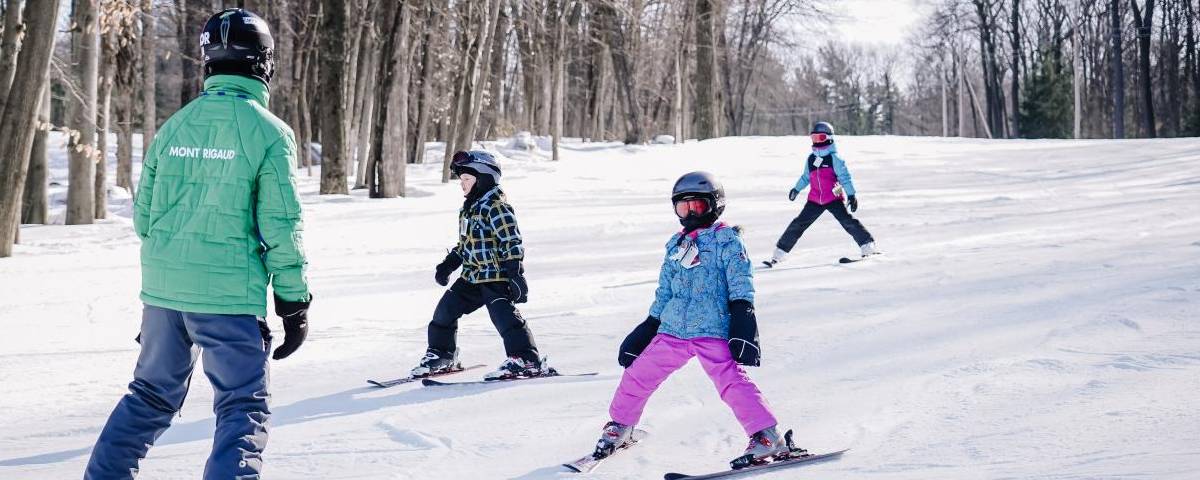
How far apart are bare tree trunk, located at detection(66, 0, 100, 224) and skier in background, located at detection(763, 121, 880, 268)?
917 centimetres

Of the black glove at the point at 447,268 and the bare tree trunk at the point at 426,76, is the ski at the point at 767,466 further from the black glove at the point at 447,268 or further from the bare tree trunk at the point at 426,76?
the bare tree trunk at the point at 426,76

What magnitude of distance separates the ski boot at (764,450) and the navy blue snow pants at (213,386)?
6.46 ft

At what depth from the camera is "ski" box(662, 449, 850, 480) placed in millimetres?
4266

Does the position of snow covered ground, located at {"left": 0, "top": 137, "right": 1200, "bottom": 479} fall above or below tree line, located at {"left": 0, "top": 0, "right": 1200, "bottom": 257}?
below

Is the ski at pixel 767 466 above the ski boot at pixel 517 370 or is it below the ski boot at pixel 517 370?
below

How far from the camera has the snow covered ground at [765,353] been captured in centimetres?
469

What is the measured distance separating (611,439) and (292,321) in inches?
65.8

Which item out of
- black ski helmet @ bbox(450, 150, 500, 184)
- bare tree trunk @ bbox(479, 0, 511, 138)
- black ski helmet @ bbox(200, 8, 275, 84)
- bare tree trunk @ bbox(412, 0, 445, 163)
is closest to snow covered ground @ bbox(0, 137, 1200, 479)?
black ski helmet @ bbox(450, 150, 500, 184)

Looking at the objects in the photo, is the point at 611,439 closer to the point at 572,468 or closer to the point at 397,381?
the point at 572,468

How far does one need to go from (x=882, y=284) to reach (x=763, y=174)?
1442 cm

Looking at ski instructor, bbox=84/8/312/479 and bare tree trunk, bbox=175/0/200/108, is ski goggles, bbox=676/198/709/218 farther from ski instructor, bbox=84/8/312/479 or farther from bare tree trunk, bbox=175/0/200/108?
bare tree trunk, bbox=175/0/200/108

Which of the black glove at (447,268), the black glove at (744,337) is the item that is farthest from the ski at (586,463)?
the black glove at (447,268)

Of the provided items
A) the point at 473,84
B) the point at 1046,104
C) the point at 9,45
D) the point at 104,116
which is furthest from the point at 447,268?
the point at 1046,104

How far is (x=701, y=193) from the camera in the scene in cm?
448
